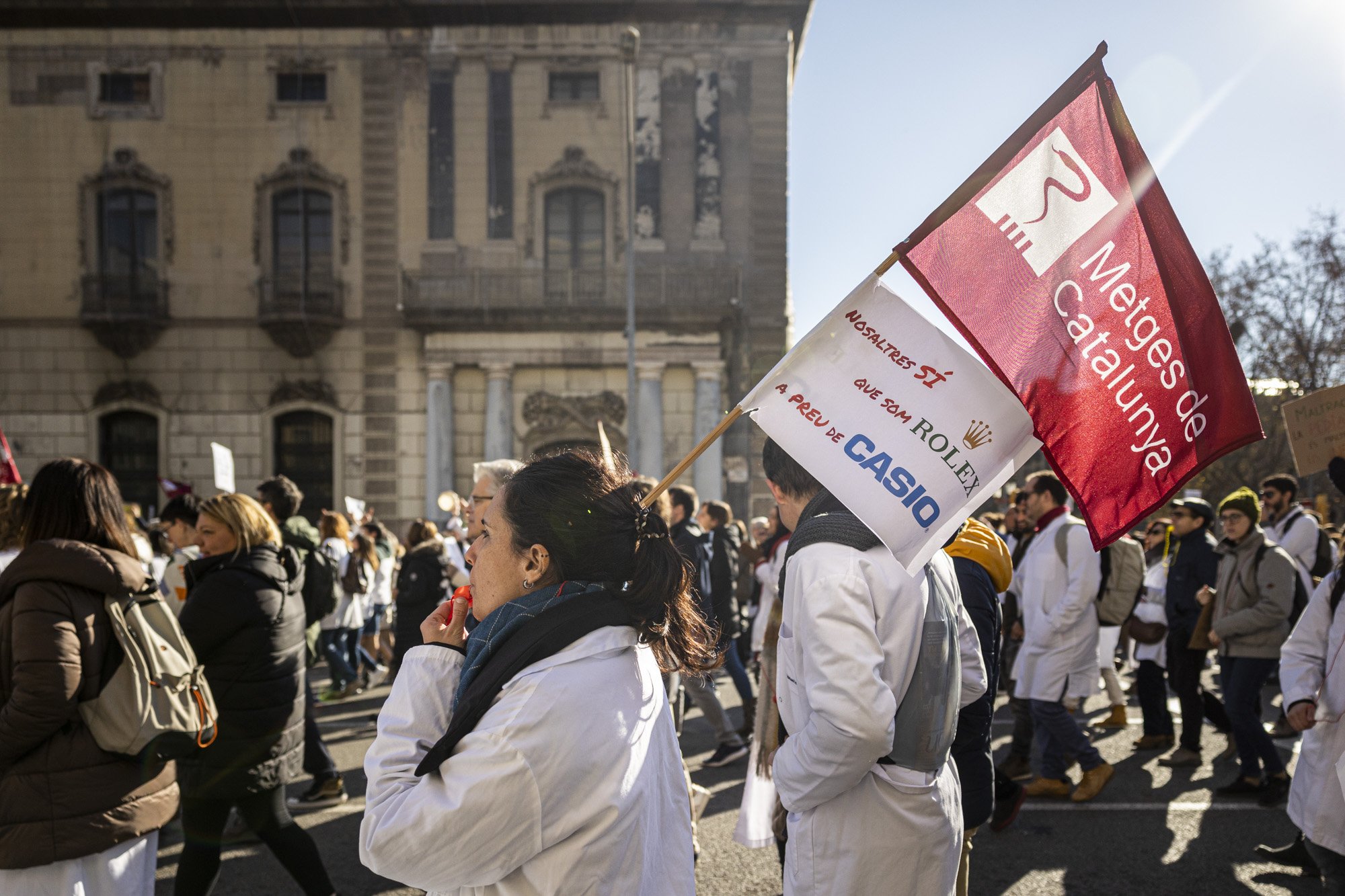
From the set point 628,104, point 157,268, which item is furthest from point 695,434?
point 157,268

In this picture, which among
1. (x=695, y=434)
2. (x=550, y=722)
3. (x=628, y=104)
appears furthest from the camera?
(x=695, y=434)

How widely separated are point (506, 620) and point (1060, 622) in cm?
491

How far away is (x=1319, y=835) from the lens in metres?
3.74

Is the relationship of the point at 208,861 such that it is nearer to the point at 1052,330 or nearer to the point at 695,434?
the point at 1052,330

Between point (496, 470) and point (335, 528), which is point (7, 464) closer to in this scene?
point (335, 528)

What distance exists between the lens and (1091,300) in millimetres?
2504

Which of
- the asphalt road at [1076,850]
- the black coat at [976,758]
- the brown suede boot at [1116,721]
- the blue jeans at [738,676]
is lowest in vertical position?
the brown suede boot at [1116,721]

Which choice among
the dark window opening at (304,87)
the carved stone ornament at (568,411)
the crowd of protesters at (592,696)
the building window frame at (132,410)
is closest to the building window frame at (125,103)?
the dark window opening at (304,87)

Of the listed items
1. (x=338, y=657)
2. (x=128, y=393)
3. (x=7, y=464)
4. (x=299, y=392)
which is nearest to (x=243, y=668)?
(x=7, y=464)

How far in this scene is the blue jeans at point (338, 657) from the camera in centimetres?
957

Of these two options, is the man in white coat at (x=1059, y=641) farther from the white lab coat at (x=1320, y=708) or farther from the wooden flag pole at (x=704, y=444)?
the wooden flag pole at (x=704, y=444)

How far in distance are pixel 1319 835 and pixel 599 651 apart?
3.45 meters

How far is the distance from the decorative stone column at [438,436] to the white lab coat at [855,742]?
63.1 feet

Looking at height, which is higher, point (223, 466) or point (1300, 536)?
point (223, 466)
